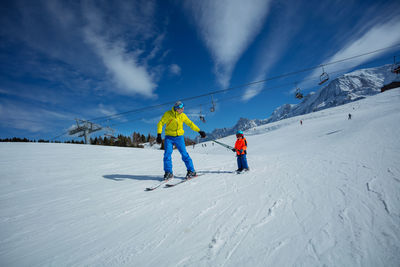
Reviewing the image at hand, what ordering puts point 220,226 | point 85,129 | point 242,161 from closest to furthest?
point 220,226 → point 242,161 → point 85,129

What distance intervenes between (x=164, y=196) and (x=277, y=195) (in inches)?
84.7

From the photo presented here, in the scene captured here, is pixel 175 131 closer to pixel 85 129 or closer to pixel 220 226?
pixel 220 226

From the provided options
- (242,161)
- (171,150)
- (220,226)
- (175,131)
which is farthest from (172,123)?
(220,226)

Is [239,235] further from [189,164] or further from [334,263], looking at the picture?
[189,164]

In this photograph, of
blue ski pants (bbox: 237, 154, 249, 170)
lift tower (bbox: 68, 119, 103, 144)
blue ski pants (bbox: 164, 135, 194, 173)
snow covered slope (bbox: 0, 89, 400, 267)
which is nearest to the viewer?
snow covered slope (bbox: 0, 89, 400, 267)

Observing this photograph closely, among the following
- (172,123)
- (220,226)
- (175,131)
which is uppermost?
(172,123)

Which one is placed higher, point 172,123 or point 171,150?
point 172,123

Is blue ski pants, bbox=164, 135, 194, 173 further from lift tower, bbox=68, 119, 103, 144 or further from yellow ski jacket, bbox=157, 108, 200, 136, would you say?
lift tower, bbox=68, 119, 103, 144

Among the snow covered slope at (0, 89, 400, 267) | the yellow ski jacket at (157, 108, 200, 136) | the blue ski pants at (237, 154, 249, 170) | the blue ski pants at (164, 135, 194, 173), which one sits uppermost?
the yellow ski jacket at (157, 108, 200, 136)

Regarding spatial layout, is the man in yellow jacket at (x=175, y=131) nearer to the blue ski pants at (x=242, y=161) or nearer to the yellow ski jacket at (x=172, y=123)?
the yellow ski jacket at (x=172, y=123)

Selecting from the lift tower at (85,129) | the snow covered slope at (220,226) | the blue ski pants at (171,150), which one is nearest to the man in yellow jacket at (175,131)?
the blue ski pants at (171,150)

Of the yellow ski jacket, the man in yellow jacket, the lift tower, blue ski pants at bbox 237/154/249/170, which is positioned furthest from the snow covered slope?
the lift tower

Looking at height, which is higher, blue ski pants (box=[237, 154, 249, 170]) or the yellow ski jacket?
the yellow ski jacket

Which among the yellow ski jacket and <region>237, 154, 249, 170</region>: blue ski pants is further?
<region>237, 154, 249, 170</region>: blue ski pants
